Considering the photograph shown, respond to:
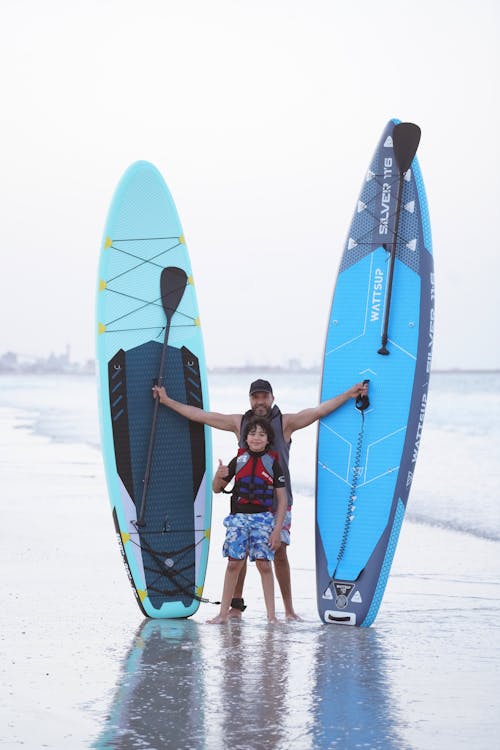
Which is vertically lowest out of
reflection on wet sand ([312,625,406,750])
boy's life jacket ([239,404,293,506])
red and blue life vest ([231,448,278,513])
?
reflection on wet sand ([312,625,406,750])

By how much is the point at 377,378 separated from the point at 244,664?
192cm

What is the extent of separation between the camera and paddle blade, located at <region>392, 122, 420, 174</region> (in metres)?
6.19

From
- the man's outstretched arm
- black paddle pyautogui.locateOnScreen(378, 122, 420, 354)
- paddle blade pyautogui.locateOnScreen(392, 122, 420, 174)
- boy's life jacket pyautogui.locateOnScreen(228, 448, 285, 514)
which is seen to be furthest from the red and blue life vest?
paddle blade pyautogui.locateOnScreen(392, 122, 420, 174)

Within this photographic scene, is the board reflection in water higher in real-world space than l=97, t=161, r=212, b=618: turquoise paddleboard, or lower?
lower

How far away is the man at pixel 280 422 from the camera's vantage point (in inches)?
220

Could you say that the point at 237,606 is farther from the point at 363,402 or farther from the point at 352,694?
the point at 352,694

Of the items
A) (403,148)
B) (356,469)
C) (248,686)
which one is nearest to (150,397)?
(356,469)

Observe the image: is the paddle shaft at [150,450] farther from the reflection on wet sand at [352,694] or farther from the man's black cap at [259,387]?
the reflection on wet sand at [352,694]

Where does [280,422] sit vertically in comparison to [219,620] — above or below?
above

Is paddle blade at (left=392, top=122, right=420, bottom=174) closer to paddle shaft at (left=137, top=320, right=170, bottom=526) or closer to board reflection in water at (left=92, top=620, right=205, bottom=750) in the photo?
paddle shaft at (left=137, top=320, right=170, bottom=526)

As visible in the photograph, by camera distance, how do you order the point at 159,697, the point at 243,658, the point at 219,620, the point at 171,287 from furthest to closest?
the point at 171,287 → the point at 219,620 → the point at 243,658 → the point at 159,697

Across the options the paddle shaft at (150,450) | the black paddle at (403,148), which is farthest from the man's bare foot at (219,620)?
the black paddle at (403,148)

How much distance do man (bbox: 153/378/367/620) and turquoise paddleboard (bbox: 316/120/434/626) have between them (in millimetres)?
170

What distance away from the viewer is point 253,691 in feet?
14.0
